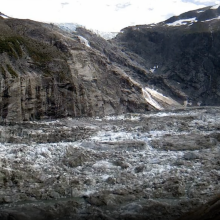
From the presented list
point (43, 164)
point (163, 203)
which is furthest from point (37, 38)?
point (163, 203)

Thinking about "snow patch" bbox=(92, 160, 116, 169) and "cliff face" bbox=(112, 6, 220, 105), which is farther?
"cliff face" bbox=(112, 6, 220, 105)

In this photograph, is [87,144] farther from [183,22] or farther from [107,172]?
[183,22]

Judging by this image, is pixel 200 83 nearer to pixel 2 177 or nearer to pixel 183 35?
pixel 183 35

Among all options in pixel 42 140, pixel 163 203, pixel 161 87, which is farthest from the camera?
pixel 161 87

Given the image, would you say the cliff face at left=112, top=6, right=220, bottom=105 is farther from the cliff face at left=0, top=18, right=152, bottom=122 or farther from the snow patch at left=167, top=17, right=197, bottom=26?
the cliff face at left=0, top=18, right=152, bottom=122

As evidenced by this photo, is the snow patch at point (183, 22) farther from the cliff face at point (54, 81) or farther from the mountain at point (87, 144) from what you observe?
the cliff face at point (54, 81)

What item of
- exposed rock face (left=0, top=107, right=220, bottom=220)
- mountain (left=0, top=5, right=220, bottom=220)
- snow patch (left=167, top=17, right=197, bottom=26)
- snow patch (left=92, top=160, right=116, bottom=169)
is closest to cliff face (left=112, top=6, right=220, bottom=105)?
snow patch (left=167, top=17, right=197, bottom=26)
